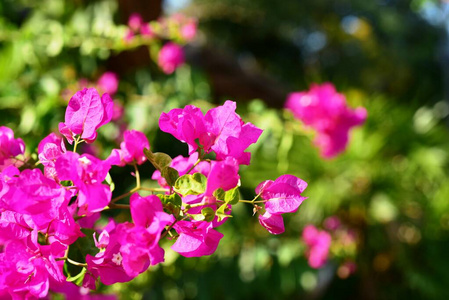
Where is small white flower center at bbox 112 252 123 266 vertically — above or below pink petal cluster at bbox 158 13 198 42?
above

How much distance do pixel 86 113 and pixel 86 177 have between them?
0.22ft

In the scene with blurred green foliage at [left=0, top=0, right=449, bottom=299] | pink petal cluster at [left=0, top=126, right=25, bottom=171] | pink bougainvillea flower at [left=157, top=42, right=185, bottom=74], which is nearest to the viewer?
pink petal cluster at [left=0, top=126, right=25, bottom=171]

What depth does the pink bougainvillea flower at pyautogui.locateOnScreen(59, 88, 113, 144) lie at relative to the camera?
42 cm

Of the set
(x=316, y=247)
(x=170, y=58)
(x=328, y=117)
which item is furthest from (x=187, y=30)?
(x=316, y=247)

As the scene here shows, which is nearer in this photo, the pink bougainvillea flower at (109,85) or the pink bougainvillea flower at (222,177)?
the pink bougainvillea flower at (222,177)

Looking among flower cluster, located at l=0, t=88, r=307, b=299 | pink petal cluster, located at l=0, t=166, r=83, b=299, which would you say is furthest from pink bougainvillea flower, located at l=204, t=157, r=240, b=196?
pink petal cluster, located at l=0, t=166, r=83, b=299

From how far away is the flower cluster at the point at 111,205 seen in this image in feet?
1.20

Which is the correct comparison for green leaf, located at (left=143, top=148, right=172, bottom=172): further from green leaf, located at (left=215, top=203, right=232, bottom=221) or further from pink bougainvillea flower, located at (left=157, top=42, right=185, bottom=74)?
pink bougainvillea flower, located at (left=157, top=42, right=185, bottom=74)

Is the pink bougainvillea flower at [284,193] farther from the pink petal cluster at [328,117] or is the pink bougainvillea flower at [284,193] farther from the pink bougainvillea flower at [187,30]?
the pink bougainvillea flower at [187,30]

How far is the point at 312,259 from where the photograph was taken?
70.8 inches

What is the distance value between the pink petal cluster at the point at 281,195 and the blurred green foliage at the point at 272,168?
63cm

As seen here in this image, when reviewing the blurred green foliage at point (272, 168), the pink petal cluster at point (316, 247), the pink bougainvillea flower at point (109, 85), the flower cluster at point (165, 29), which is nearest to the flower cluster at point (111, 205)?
the blurred green foliage at point (272, 168)

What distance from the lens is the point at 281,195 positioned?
396mm

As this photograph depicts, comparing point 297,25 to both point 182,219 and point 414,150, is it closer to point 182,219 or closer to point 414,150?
point 414,150
